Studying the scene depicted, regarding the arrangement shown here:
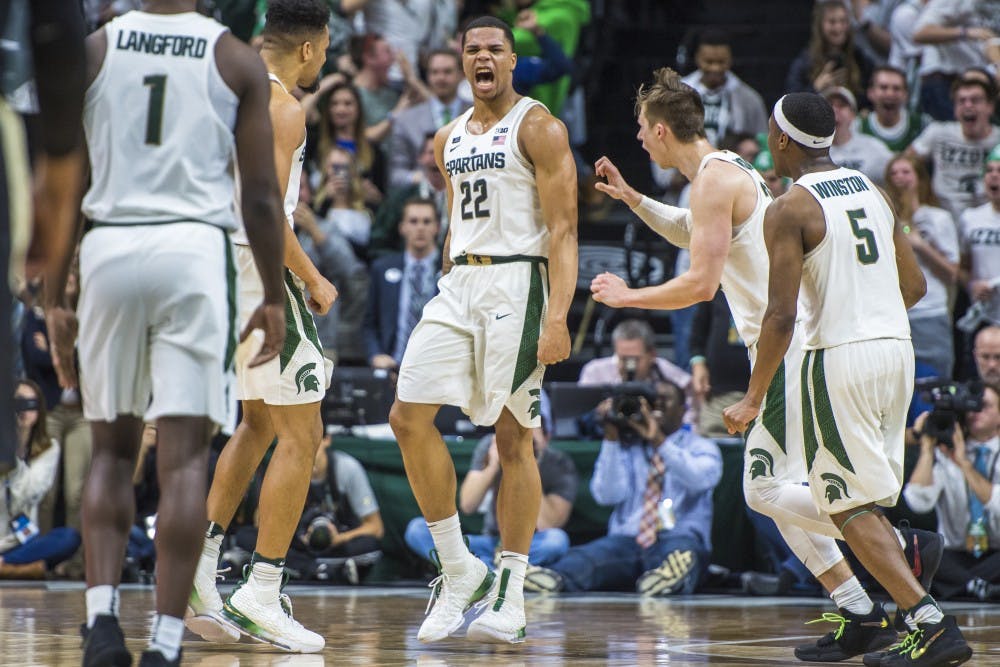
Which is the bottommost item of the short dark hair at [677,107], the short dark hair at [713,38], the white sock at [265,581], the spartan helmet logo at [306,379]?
the white sock at [265,581]

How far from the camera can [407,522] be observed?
400 inches

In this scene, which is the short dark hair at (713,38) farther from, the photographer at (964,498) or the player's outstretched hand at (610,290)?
the player's outstretched hand at (610,290)

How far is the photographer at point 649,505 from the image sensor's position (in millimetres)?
9320

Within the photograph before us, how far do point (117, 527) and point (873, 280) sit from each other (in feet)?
9.69

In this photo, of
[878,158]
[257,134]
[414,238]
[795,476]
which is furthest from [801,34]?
[257,134]

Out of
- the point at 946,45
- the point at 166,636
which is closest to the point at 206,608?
the point at 166,636

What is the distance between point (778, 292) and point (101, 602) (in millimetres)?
2695

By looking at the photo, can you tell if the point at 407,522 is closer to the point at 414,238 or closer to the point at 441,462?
the point at 414,238

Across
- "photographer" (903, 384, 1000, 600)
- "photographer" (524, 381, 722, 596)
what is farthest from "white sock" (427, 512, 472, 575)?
"photographer" (903, 384, 1000, 600)

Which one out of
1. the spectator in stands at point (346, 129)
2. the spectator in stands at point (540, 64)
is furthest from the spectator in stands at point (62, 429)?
the spectator in stands at point (540, 64)

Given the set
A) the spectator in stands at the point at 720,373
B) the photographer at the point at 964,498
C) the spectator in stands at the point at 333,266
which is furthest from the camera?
the spectator in stands at the point at 333,266

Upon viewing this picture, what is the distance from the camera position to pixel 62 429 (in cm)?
1091

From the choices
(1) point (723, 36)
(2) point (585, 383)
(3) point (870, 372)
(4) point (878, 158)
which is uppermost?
(1) point (723, 36)

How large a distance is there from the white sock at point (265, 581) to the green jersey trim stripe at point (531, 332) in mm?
1203
